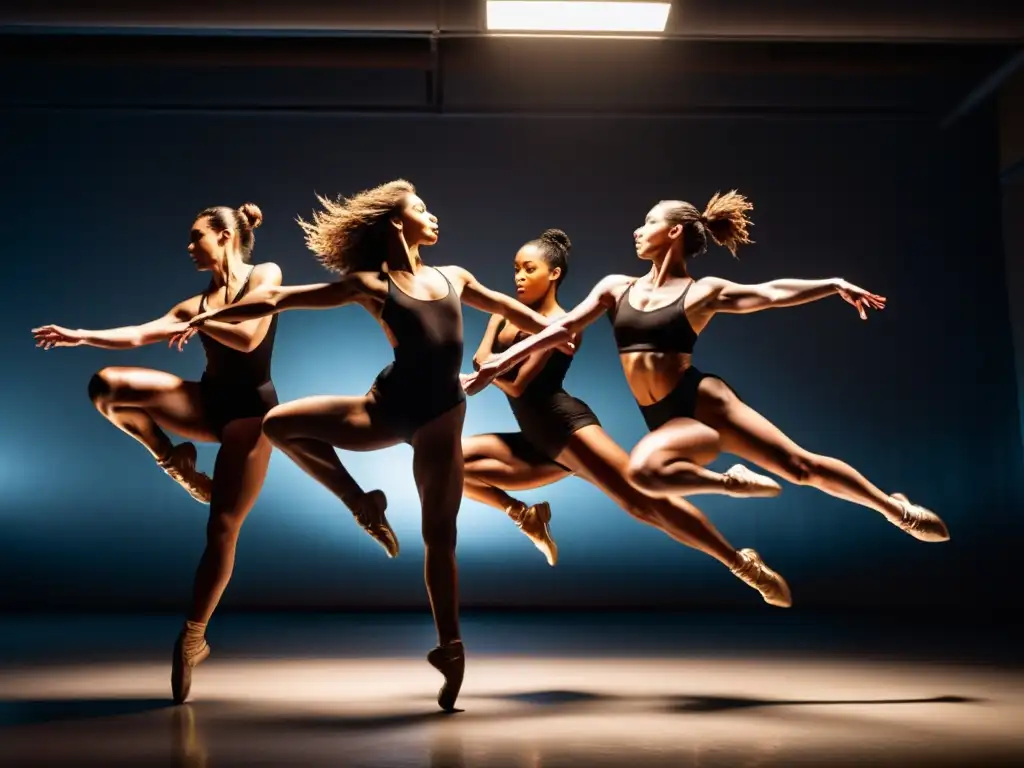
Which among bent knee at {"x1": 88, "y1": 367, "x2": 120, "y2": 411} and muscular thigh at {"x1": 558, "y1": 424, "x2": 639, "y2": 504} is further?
muscular thigh at {"x1": 558, "y1": 424, "x2": 639, "y2": 504}

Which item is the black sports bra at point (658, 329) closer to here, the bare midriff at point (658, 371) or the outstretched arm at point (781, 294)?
the bare midriff at point (658, 371)

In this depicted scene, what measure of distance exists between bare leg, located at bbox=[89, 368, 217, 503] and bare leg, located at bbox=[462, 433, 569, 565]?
1052mm

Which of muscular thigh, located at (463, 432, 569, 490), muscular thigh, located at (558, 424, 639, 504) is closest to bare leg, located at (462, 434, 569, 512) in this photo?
muscular thigh, located at (463, 432, 569, 490)

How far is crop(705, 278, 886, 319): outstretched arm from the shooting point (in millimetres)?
4043

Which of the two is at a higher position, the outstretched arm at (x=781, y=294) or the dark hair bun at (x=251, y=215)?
the dark hair bun at (x=251, y=215)

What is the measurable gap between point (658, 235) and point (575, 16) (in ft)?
8.02

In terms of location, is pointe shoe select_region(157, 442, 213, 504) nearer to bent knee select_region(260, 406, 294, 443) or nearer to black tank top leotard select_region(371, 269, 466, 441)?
bent knee select_region(260, 406, 294, 443)

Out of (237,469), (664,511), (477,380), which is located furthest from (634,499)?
(237,469)

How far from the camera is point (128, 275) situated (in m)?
7.75

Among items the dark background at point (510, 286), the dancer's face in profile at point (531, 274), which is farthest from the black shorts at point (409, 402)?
the dark background at point (510, 286)

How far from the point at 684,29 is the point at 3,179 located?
15.7ft

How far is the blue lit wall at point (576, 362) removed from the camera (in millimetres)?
7602

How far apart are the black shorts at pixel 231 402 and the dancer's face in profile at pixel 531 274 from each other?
4.33 feet

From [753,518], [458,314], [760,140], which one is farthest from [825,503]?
[458,314]
